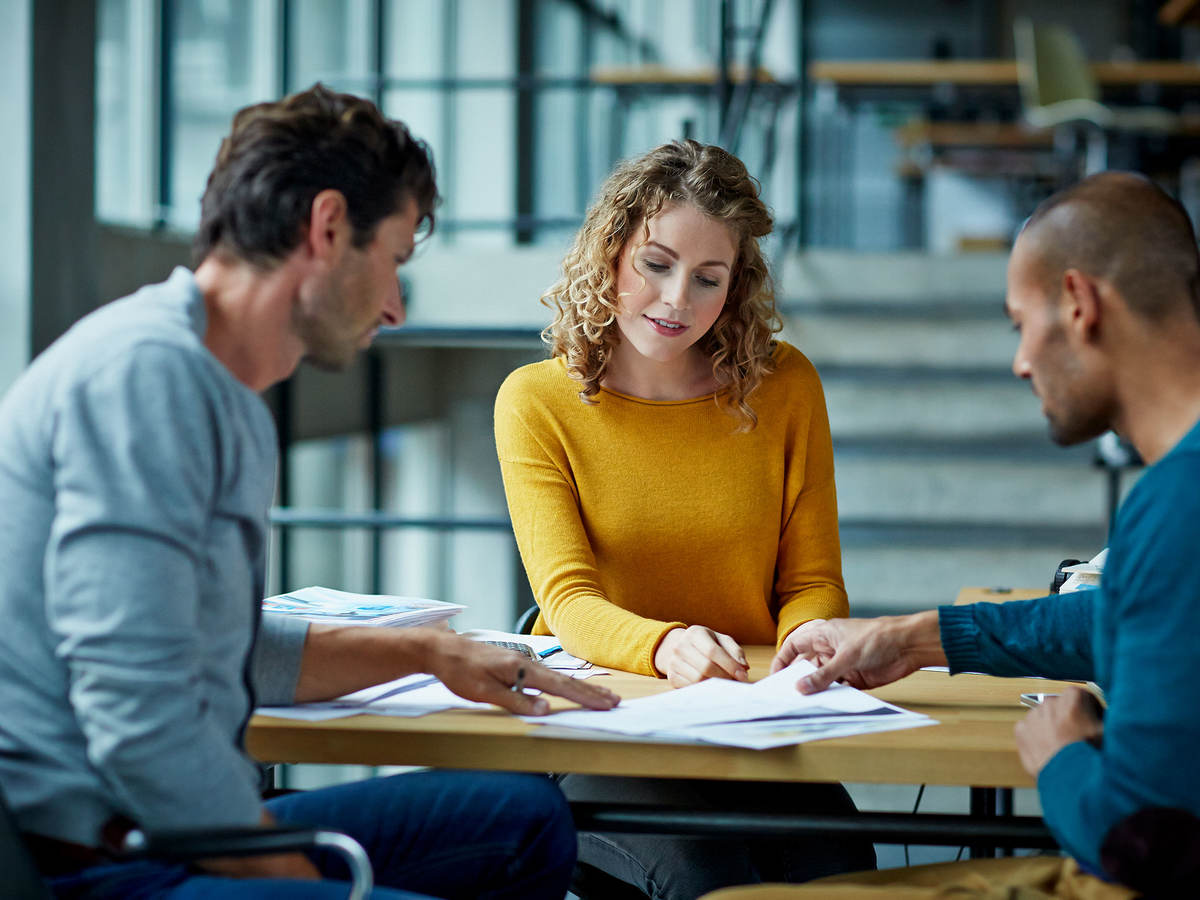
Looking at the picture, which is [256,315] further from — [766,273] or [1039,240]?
[766,273]

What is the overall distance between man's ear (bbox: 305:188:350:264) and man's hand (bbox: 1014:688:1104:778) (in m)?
0.77

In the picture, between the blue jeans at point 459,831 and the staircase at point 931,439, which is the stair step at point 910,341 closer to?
the staircase at point 931,439

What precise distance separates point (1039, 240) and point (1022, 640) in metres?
0.46

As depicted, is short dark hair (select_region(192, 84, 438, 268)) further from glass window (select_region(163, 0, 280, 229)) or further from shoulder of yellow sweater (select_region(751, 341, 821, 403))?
glass window (select_region(163, 0, 280, 229))

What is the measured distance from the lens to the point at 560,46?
27.1ft

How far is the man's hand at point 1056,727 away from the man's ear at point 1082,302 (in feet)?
1.11

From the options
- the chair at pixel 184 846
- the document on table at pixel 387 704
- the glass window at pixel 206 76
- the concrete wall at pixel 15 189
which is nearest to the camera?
the chair at pixel 184 846

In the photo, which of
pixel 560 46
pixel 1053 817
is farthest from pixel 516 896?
pixel 560 46

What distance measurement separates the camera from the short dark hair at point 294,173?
1.13 metres

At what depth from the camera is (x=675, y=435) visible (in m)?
1.83

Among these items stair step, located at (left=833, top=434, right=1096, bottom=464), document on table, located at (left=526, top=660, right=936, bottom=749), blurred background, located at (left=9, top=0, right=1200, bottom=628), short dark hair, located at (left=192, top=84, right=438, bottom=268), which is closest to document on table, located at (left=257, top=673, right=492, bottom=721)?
document on table, located at (left=526, top=660, right=936, bottom=749)

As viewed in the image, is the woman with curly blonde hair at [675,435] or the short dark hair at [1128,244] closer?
the short dark hair at [1128,244]

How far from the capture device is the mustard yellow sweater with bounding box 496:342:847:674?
70.6 inches

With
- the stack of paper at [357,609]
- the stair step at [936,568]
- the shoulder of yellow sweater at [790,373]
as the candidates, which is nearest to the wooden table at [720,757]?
the stack of paper at [357,609]
